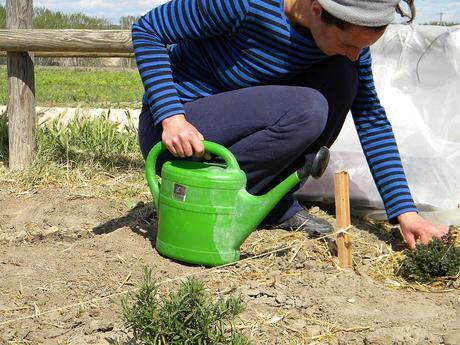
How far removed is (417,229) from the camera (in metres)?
2.57

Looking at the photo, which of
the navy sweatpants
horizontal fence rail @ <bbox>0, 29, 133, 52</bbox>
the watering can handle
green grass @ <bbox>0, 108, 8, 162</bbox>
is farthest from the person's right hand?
green grass @ <bbox>0, 108, 8, 162</bbox>

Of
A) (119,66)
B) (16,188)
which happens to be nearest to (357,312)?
(16,188)

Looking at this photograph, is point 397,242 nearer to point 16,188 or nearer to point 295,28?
point 295,28

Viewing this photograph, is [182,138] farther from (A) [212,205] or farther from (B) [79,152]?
(B) [79,152]

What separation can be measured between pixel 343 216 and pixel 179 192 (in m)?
0.54

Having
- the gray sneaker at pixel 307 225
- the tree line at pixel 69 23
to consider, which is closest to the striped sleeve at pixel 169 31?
the gray sneaker at pixel 307 225

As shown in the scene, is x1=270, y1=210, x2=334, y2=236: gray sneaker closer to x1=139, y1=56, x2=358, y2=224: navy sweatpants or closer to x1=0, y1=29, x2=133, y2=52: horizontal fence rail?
x1=139, y1=56, x2=358, y2=224: navy sweatpants

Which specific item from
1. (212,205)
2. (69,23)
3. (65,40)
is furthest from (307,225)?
(69,23)

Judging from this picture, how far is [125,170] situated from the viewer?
3.98 m

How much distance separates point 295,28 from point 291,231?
816 millimetres

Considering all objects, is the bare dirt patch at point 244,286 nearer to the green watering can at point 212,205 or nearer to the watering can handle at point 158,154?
the green watering can at point 212,205

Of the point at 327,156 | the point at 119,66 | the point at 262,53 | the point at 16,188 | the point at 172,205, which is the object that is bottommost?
the point at 119,66

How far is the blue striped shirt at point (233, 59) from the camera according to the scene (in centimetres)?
245

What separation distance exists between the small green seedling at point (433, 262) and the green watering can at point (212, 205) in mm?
435
